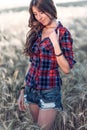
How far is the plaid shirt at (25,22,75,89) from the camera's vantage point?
10.4 ft

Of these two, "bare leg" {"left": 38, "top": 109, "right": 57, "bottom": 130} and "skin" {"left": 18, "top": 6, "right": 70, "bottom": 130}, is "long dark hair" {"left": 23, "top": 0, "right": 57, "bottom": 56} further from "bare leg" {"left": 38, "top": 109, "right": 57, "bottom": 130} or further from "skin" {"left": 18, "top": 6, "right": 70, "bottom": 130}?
"bare leg" {"left": 38, "top": 109, "right": 57, "bottom": 130}

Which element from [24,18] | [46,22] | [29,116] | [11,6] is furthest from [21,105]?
[11,6]

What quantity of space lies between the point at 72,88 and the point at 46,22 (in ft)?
2.95

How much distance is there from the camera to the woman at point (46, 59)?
10.4ft

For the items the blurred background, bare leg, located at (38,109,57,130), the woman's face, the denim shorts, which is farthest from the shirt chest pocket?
the blurred background

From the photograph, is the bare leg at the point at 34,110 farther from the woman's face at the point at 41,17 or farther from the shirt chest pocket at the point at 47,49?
the woman's face at the point at 41,17

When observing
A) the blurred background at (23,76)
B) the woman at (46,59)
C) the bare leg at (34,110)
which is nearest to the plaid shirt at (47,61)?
the woman at (46,59)

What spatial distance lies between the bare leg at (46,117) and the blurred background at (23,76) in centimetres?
6

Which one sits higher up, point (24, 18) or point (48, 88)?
point (24, 18)

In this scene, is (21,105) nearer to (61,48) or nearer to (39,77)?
(39,77)

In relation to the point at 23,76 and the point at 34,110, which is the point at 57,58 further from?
the point at 23,76

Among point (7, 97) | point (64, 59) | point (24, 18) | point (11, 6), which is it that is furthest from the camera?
point (11, 6)

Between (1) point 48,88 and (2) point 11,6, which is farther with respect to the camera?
(2) point 11,6

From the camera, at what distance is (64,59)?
3.14m
